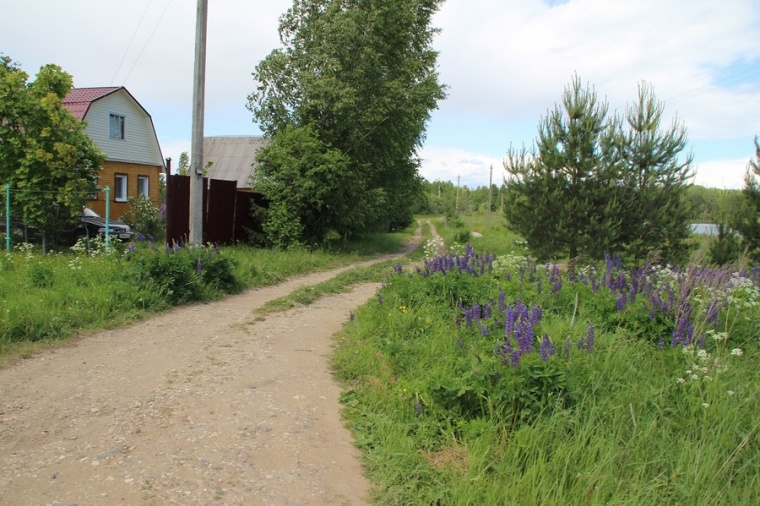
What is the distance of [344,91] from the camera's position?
17141 mm

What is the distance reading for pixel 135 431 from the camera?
12.6 ft

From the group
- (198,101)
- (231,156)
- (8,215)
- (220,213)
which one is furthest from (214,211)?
(231,156)

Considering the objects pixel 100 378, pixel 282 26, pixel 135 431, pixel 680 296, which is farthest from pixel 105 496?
pixel 282 26

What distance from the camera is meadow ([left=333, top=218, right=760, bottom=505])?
121 inches

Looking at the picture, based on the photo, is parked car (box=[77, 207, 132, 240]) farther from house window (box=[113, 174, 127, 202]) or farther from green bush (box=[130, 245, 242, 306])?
house window (box=[113, 174, 127, 202])

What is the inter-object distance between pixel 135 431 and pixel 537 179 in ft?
28.6

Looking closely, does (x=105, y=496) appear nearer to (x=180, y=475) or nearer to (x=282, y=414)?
(x=180, y=475)

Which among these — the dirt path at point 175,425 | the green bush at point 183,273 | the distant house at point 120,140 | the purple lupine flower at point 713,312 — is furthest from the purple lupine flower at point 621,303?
the distant house at point 120,140

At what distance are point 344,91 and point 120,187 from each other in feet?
48.7

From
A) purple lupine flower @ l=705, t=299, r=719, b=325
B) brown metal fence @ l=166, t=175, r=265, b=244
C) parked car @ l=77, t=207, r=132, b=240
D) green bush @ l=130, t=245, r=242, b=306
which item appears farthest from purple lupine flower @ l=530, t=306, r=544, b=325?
parked car @ l=77, t=207, r=132, b=240

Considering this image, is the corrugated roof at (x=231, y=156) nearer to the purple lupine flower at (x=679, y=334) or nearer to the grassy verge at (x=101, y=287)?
the grassy verge at (x=101, y=287)

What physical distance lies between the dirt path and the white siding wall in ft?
71.6

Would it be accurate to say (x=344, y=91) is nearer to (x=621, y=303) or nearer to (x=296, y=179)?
(x=296, y=179)

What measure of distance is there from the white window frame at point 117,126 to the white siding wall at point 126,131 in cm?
9
